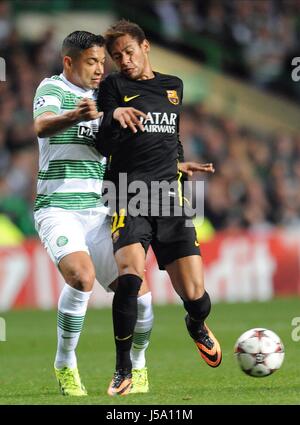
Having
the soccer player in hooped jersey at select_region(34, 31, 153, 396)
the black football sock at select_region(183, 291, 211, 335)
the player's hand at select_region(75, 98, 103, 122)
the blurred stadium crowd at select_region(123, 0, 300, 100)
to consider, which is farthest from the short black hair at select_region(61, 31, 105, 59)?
the blurred stadium crowd at select_region(123, 0, 300, 100)

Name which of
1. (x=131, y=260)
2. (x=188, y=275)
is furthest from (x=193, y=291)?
(x=131, y=260)

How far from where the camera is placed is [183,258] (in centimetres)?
700

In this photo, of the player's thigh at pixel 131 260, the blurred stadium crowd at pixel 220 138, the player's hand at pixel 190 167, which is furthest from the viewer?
the blurred stadium crowd at pixel 220 138

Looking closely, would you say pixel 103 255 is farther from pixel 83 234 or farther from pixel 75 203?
pixel 75 203

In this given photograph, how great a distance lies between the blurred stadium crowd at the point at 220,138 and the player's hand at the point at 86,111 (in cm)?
944

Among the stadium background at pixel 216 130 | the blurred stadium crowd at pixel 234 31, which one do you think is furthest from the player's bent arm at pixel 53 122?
the blurred stadium crowd at pixel 234 31

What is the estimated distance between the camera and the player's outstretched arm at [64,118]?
637 cm

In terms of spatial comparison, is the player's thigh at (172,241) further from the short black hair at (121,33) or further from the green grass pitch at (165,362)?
the short black hair at (121,33)

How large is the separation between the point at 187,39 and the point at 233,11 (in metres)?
1.00

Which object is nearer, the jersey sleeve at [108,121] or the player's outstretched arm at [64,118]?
the player's outstretched arm at [64,118]

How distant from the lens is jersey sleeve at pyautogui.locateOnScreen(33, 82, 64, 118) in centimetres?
680

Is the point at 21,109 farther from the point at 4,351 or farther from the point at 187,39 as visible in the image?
the point at 4,351

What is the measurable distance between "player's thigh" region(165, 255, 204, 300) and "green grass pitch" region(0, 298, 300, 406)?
0.62m
